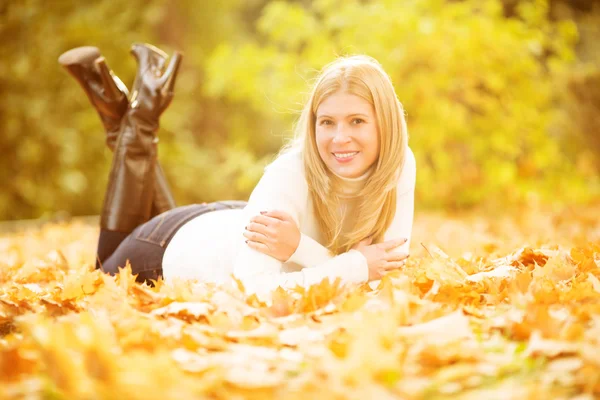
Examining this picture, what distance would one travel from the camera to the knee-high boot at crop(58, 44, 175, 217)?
319 centimetres

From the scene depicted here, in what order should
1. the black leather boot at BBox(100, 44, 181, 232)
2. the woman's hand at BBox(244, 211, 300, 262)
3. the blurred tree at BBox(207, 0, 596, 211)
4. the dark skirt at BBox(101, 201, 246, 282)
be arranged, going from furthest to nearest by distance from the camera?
the blurred tree at BBox(207, 0, 596, 211), the black leather boot at BBox(100, 44, 181, 232), the dark skirt at BBox(101, 201, 246, 282), the woman's hand at BBox(244, 211, 300, 262)

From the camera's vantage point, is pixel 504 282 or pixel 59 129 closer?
pixel 504 282

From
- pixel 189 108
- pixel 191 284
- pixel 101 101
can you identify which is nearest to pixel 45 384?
pixel 191 284

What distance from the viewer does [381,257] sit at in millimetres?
2205

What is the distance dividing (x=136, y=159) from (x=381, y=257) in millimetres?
1570

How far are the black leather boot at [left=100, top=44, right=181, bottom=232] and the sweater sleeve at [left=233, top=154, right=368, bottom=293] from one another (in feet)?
3.44

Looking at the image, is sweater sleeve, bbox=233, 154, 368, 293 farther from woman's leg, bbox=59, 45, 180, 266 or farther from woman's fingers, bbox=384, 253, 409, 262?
woman's leg, bbox=59, 45, 180, 266

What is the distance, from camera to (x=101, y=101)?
3.19 m

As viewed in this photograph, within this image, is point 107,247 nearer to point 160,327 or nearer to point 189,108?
point 160,327

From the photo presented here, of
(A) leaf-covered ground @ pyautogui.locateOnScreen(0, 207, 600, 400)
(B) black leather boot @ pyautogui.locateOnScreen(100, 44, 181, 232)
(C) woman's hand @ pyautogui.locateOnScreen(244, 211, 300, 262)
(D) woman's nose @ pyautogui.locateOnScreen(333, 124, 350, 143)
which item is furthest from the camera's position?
(B) black leather boot @ pyautogui.locateOnScreen(100, 44, 181, 232)

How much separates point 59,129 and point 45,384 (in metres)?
7.97

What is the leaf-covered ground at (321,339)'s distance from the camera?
1.16 meters

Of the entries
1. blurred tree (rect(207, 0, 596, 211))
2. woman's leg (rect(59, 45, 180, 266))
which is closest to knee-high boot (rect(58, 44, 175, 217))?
woman's leg (rect(59, 45, 180, 266))

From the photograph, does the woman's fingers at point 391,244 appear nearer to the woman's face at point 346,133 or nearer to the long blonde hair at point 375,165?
the long blonde hair at point 375,165
